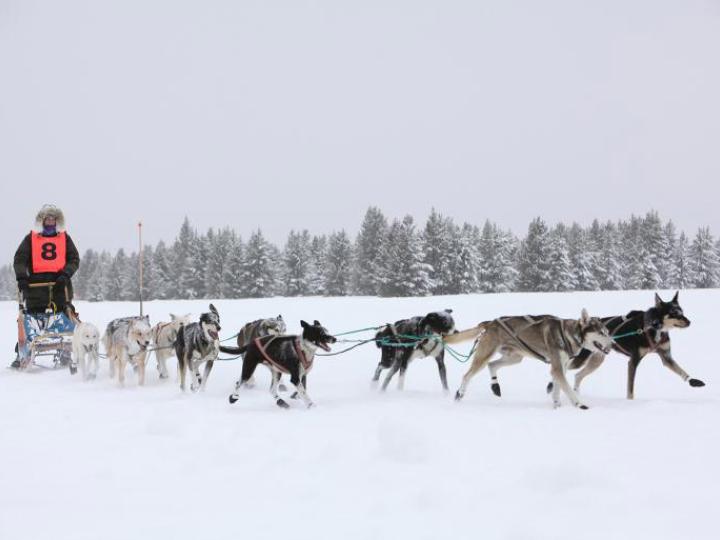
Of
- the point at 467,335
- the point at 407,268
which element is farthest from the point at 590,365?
the point at 407,268

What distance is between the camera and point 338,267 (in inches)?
2334

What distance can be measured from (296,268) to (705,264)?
46.9 m

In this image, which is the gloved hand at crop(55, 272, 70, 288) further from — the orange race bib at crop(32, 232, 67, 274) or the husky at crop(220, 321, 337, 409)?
the husky at crop(220, 321, 337, 409)

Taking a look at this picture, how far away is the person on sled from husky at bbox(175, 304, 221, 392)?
3252 millimetres

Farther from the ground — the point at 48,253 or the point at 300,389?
the point at 48,253

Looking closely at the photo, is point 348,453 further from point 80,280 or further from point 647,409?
point 80,280

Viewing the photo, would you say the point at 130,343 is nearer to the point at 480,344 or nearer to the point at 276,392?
the point at 276,392

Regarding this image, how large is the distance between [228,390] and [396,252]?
41.1m

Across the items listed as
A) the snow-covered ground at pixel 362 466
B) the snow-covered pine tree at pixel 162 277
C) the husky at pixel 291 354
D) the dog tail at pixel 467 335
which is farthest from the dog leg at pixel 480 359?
the snow-covered pine tree at pixel 162 277

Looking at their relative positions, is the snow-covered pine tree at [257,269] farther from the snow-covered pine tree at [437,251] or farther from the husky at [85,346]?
the husky at [85,346]

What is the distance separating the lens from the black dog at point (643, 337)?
6211 millimetres

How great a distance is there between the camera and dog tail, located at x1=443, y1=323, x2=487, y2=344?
6976mm

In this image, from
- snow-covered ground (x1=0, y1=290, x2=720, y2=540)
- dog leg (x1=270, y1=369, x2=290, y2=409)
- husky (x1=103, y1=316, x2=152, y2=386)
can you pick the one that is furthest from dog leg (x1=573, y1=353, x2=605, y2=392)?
husky (x1=103, y1=316, x2=152, y2=386)

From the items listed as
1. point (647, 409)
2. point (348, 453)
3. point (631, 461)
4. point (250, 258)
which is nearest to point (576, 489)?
point (631, 461)
